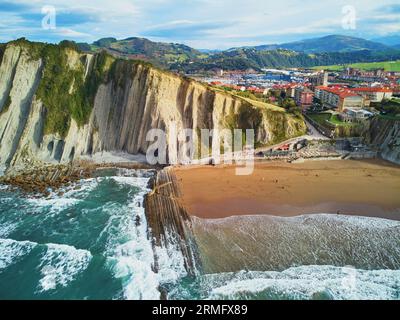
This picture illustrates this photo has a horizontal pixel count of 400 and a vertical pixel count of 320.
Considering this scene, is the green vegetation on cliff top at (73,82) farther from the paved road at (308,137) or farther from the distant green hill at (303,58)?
the distant green hill at (303,58)

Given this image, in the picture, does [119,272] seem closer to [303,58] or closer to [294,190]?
[294,190]

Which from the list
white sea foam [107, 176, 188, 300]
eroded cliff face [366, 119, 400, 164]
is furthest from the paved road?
white sea foam [107, 176, 188, 300]

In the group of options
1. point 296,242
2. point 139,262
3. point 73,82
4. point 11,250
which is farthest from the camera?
point 73,82

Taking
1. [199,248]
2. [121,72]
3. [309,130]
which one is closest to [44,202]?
[199,248]

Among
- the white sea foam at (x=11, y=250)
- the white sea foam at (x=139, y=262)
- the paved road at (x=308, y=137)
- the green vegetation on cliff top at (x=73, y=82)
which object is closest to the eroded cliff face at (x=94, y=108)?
the green vegetation on cliff top at (x=73, y=82)

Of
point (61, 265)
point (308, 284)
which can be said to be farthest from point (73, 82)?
point (308, 284)
